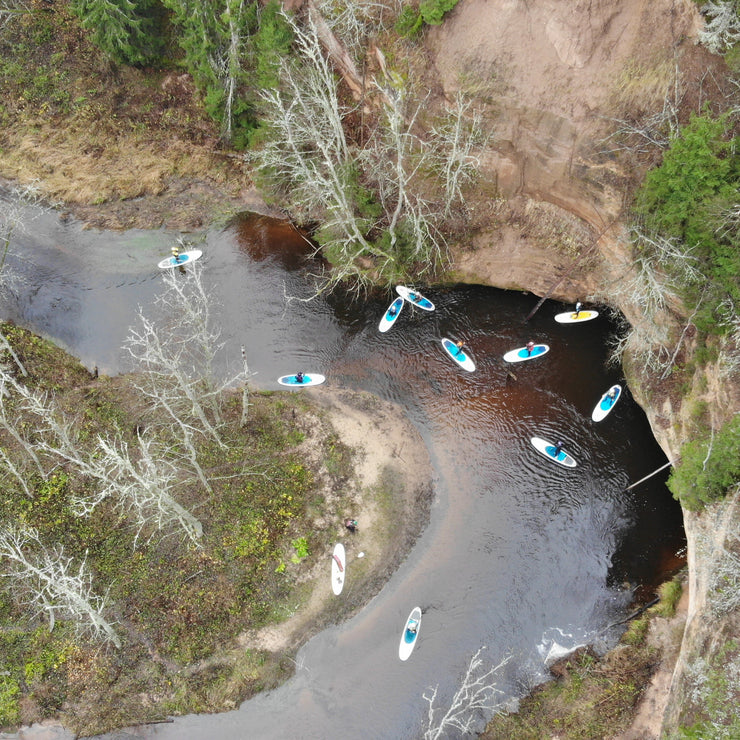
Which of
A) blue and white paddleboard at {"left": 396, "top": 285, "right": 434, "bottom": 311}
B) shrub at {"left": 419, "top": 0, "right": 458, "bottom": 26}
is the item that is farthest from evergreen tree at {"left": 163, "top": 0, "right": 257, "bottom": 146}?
blue and white paddleboard at {"left": 396, "top": 285, "right": 434, "bottom": 311}

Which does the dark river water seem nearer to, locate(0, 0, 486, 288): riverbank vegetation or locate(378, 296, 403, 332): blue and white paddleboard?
locate(378, 296, 403, 332): blue and white paddleboard

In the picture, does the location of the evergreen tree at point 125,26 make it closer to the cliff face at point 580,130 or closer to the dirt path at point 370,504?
the cliff face at point 580,130

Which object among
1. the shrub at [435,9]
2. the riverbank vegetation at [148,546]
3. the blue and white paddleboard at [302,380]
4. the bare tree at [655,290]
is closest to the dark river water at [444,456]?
the blue and white paddleboard at [302,380]

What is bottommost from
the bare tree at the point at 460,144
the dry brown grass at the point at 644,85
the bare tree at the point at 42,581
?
the bare tree at the point at 42,581

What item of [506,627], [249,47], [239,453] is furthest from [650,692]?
[249,47]

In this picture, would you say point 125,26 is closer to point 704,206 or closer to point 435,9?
point 435,9

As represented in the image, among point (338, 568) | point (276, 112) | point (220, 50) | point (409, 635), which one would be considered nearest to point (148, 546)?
point (338, 568)
